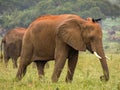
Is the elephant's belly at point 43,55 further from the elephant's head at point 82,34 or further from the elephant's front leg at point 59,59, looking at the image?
the elephant's head at point 82,34

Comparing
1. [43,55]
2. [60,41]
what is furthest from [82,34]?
[43,55]

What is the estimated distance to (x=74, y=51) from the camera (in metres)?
9.15

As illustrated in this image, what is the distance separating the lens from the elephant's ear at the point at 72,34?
8.78m

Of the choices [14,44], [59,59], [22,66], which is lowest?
[14,44]

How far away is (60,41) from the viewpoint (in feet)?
28.9

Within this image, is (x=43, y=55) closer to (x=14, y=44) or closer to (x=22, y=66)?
(x=22, y=66)

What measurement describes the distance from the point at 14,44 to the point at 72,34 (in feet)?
26.4

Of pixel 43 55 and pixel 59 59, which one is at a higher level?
pixel 59 59

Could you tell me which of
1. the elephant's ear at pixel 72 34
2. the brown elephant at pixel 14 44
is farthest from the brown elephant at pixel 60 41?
the brown elephant at pixel 14 44

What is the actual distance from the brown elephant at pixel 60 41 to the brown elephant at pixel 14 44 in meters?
6.62

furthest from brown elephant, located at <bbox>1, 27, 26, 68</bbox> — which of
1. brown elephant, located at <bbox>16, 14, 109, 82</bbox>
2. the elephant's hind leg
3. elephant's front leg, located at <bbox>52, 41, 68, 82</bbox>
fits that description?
elephant's front leg, located at <bbox>52, 41, 68, 82</bbox>

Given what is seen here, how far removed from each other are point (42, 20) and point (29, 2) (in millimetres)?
42772

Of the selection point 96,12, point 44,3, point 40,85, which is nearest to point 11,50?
point 40,85

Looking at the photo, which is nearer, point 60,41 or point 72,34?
point 60,41
